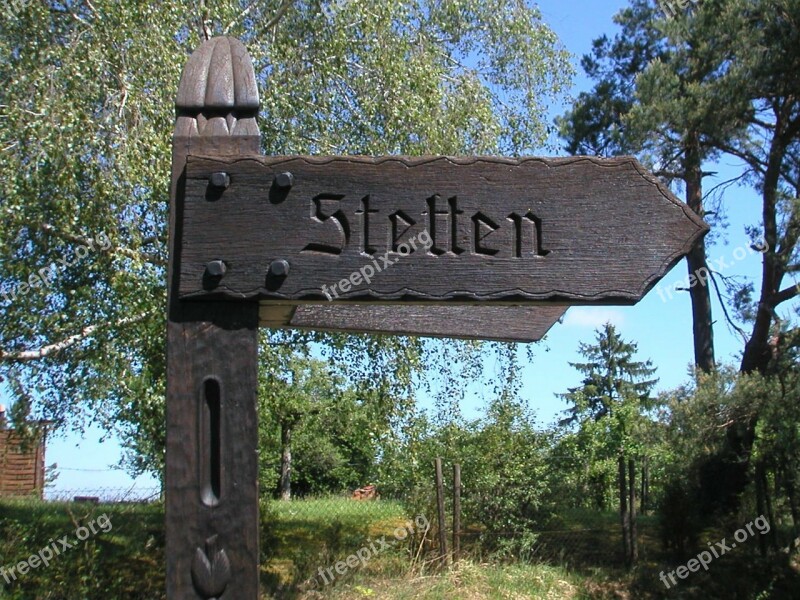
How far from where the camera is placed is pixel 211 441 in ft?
4.86

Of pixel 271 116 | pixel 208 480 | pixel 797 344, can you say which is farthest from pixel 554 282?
pixel 797 344

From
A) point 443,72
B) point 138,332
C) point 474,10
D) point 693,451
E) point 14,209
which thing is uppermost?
point 474,10

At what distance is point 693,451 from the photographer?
39.4 ft

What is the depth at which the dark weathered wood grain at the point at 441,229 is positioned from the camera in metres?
1.51

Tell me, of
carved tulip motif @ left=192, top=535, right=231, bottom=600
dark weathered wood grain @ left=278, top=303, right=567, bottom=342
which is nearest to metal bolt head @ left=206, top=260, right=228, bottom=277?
carved tulip motif @ left=192, top=535, right=231, bottom=600

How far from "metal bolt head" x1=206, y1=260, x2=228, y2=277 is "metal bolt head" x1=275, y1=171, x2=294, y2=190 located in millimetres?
161

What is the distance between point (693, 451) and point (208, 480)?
37.4 ft

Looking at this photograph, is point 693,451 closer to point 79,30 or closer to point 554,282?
point 79,30

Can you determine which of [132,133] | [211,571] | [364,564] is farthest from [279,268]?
[364,564]

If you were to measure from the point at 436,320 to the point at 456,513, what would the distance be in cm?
901
